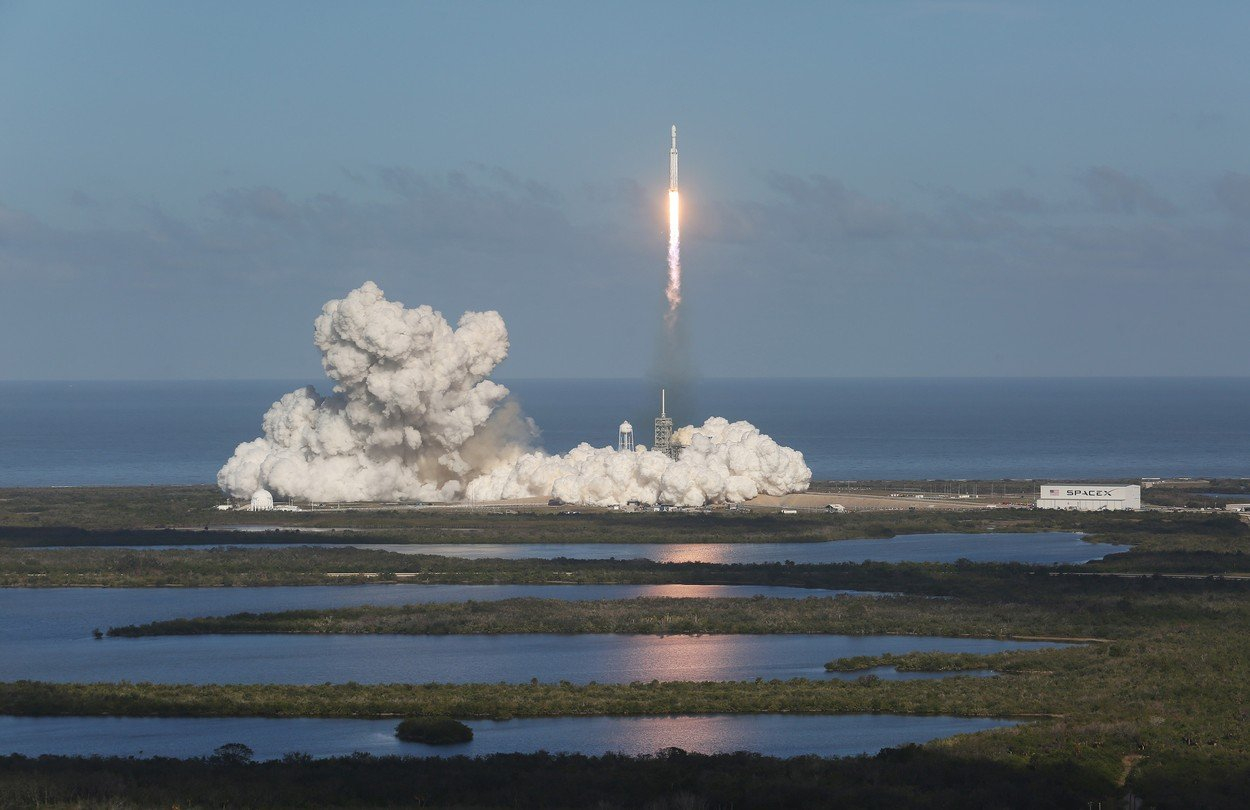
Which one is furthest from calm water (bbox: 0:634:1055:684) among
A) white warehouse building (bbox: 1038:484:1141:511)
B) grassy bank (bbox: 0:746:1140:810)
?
white warehouse building (bbox: 1038:484:1141:511)

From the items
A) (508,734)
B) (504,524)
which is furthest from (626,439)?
(508,734)

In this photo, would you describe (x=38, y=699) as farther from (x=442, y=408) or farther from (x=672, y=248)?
(x=672, y=248)

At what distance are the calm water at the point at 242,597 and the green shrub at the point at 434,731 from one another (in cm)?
2073

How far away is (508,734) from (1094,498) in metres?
62.6

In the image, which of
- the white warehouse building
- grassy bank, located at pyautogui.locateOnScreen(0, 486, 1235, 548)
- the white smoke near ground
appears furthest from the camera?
the white warehouse building

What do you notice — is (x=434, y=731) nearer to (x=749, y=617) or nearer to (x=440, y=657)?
(x=440, y=657)

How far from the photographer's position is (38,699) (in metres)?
45.1

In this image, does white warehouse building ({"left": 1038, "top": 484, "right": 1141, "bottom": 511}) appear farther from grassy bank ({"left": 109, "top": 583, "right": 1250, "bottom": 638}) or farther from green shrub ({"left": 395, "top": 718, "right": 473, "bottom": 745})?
Result: green shrub ({"left": 395, "top": 718, "right": 473, "bottom": 745})

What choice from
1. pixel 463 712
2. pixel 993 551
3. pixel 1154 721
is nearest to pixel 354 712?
pixel 463 712

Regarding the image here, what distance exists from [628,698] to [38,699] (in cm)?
1517

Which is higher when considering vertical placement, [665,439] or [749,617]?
[665,439]

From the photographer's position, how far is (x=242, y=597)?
217 feet

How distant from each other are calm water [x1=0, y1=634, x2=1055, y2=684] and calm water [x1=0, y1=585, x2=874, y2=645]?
4810 mm

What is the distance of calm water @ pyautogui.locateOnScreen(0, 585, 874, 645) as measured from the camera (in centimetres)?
6116
